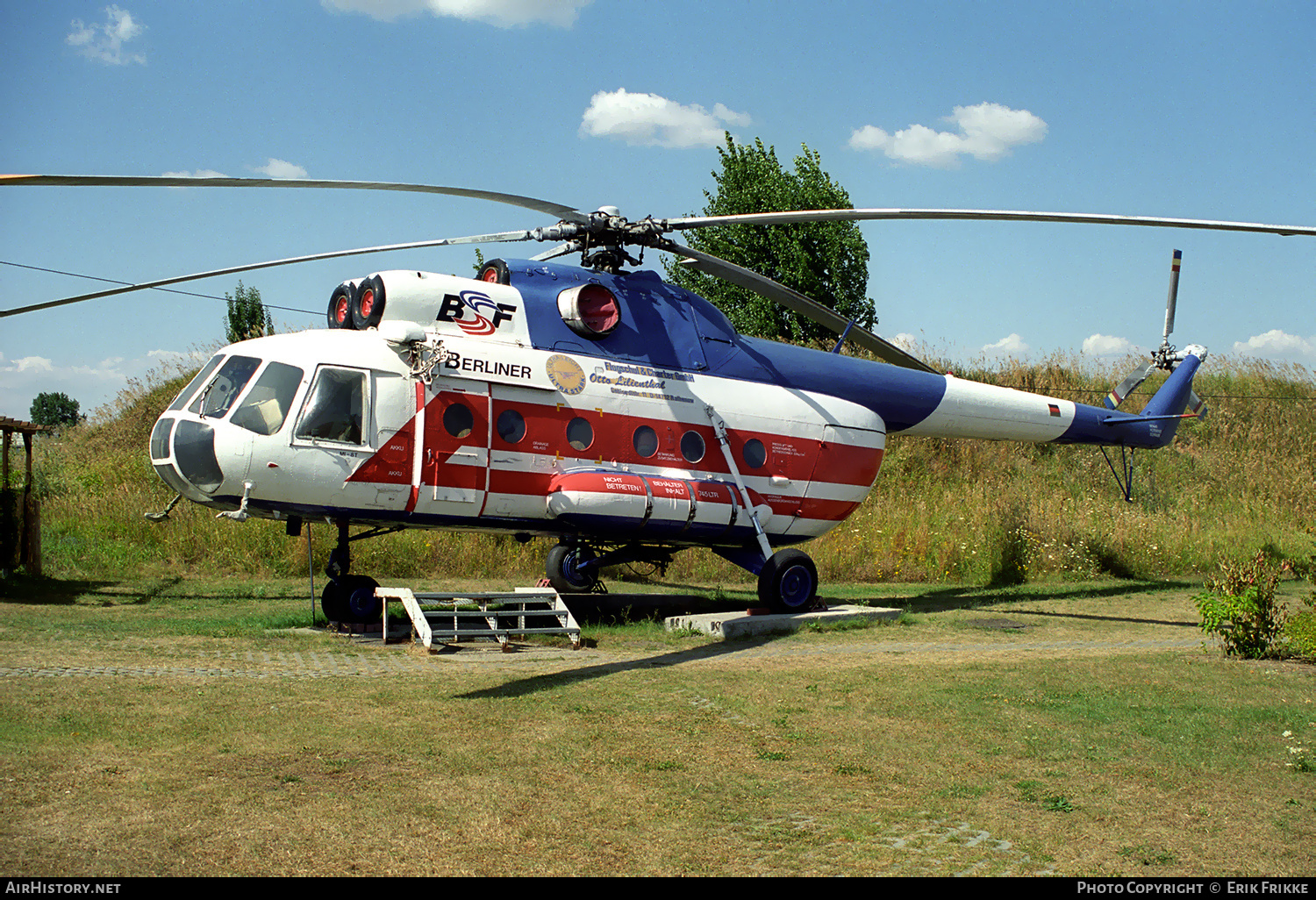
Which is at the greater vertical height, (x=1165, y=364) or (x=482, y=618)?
(x=1165, y=364)

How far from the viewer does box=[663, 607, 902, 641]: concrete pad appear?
11.9m

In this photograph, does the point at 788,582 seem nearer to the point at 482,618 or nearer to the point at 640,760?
the point at 482,618

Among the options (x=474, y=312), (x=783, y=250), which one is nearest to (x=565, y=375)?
(x=474, y=312)

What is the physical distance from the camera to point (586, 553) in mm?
12977

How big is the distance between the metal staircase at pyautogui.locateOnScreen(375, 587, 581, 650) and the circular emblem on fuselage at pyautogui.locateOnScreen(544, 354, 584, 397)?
2437mm

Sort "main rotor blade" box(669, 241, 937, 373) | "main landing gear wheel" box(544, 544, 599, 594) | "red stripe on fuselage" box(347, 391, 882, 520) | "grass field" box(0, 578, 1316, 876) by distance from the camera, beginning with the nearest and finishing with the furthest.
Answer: "grass field" box(0, 578, 1316, 876), "red stripe on fuselage" box(347, 391, 882, 520), "main rotor blade" box(669, 241, 937, 373), "main landing gear wheel" box(544, 544, 599, 594)

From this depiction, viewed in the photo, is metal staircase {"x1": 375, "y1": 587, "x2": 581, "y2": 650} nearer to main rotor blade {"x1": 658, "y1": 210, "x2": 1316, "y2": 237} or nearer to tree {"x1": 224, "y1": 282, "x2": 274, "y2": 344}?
main rotor blade {"x1": 658, "y1": 210, "x2": 1316, "y2": 237}

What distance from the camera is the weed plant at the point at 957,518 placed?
18125mm

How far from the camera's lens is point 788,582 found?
1278 centimetres

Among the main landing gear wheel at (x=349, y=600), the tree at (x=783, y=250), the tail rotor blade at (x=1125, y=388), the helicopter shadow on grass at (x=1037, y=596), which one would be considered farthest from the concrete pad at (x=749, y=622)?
the tree at (x=783, y=250)

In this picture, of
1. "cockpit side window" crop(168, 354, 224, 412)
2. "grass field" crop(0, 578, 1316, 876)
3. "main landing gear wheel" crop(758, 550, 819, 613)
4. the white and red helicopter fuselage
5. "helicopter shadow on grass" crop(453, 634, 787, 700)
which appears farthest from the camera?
"main landing gear wheel" crop(758, 550, 819, 613)

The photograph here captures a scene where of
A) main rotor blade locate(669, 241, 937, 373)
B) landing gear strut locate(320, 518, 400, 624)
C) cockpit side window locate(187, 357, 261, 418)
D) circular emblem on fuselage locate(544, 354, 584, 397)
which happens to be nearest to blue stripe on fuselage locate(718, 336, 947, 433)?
main rotor blade locate(669, 241, 937, 373)

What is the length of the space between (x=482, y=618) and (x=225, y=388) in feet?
12.1

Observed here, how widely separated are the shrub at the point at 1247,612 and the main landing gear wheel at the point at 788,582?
455 cm
